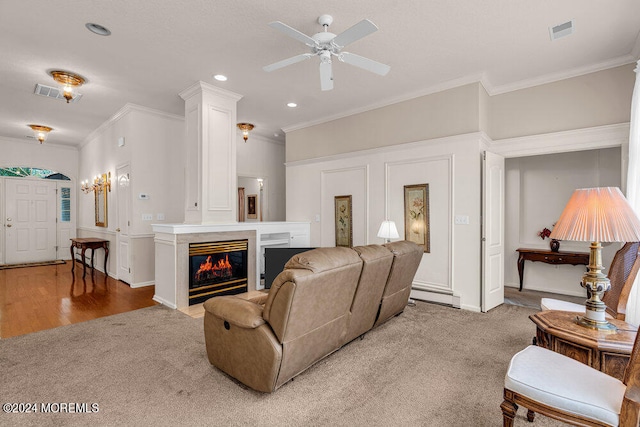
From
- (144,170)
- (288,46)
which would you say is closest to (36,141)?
(144,170)

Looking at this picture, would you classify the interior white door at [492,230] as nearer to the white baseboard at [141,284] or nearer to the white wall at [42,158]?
the white baseboard at [141,284]

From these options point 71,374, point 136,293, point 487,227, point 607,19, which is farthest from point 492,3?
point 136,293

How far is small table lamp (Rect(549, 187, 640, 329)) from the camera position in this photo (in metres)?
1.79

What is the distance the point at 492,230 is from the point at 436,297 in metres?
1.20

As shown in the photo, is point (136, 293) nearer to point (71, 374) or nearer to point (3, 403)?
point (71, 374)

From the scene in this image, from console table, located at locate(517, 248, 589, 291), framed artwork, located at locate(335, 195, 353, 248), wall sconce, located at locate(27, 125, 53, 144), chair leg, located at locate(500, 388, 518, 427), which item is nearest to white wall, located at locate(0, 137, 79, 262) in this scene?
wall sconce, located at locate(27, 125, 53, 144)

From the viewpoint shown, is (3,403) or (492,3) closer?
(3,403)

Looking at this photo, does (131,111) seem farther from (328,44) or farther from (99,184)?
(328,44)

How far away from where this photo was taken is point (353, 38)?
254 centimetres

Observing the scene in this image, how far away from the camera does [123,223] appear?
5559mm

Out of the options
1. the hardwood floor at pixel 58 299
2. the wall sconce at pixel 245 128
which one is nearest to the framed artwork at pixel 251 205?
the wall sconce at pixel 245 128

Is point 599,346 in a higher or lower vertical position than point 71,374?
higher

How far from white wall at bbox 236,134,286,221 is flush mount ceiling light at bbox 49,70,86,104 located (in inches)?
121

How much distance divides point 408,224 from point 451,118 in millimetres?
1621
